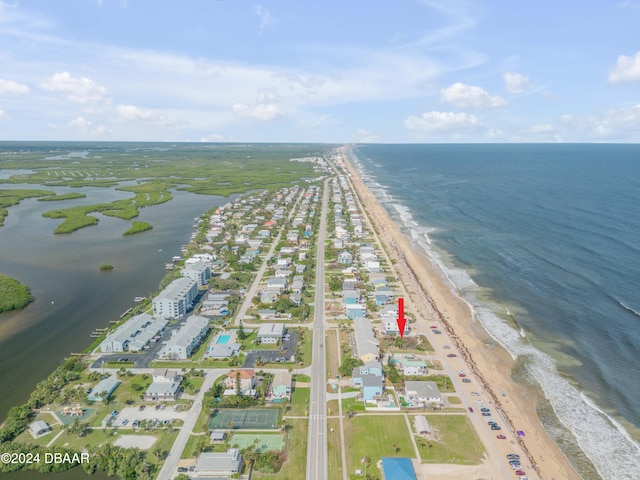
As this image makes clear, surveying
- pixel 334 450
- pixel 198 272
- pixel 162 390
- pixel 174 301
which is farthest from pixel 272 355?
pixel 198 272

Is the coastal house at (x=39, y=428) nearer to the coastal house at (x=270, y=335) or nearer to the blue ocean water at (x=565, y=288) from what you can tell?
the coastal house at (x=270, y=335)

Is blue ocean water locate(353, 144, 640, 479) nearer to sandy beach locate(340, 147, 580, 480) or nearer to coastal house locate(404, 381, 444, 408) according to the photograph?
sandy beach locate(340, 147, 580, 480)

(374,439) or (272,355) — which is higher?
(272,355)

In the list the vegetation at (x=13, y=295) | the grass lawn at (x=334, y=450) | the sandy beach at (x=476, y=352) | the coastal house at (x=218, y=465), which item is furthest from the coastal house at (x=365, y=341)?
the vegetation at (x=13, y=295)

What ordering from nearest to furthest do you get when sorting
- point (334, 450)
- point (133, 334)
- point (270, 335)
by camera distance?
point (334, 450) → point (270, 335) → point (133, 334)

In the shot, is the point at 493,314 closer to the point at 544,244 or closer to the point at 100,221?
the point at 544,244

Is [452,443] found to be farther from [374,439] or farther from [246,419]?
[246,419]

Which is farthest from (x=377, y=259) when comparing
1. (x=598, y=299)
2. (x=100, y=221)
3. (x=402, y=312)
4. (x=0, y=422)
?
(x=100, y=221)

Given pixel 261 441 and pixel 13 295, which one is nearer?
pixel 261 441
